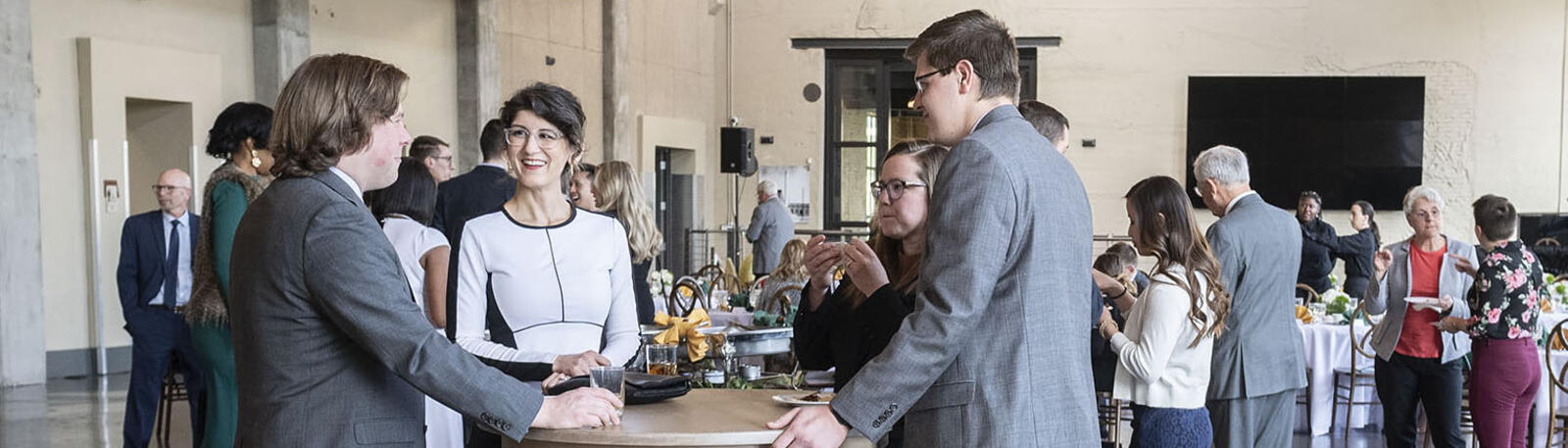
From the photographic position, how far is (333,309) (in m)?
2.11

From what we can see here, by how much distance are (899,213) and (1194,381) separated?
1662 millimetres

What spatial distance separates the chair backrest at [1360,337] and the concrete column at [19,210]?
26.0ft

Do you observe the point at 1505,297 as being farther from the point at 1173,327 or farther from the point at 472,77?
the point at 472,77

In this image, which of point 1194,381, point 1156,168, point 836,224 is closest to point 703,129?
point 836,224

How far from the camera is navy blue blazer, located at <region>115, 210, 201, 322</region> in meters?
6.75

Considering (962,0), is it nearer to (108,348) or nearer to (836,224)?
(836,224)

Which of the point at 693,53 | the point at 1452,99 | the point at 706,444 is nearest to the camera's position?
the point at 706,444

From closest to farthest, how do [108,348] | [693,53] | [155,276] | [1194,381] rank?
[1194,381]
[155,276]
[108,348]
[693,53]

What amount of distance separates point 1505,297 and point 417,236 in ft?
13.0

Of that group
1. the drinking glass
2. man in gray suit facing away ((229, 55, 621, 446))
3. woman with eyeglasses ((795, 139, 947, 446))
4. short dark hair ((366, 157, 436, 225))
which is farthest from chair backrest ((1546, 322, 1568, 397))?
man in gray suit facing away ((229, 55, 621, 446))

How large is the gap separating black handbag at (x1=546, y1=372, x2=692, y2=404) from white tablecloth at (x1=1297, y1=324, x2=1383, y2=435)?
607cm

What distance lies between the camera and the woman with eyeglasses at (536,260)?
297 cm

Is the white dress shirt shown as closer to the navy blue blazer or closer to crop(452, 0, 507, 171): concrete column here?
the navy blue blazer

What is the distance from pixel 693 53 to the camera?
1806 cm
